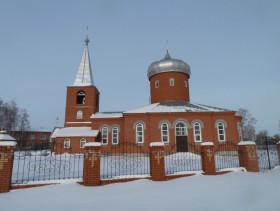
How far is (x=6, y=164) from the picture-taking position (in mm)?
6070

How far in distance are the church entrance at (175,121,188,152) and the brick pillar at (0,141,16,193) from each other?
630 inches

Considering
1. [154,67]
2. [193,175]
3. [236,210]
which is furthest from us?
[154,67]

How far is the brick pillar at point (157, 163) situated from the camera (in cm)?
743

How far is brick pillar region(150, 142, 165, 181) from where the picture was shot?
7426 mm

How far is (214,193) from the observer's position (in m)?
5.74

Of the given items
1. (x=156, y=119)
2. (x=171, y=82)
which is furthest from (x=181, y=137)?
(x=171, y=82)

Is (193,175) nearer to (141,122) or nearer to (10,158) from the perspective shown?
Answer: (10,158)

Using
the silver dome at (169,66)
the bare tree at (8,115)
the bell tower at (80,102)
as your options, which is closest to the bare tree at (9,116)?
the bare tree at (8,115)

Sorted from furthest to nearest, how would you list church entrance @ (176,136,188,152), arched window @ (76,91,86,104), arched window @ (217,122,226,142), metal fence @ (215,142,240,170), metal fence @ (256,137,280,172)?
arched window @ (76,91,86,104) < arched window @ (217,122,226,142) < church entrance @ (176,136,188,152) < metal fence @ (215,142,240,170) < metal fence @ (256,137,280,172)

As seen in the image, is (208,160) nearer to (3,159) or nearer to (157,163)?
(157,163)

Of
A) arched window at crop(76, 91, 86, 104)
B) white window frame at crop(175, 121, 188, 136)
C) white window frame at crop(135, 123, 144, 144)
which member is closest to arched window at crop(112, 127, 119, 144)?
white window frame at crop(135, 123, 144, 144)

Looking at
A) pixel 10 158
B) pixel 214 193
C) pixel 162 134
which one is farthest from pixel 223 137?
pixel 10 158

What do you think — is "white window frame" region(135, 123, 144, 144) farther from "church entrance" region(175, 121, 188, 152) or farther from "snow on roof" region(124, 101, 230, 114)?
"church entrance" region(175, 121, 188, 152)

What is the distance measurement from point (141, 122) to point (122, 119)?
273cm
